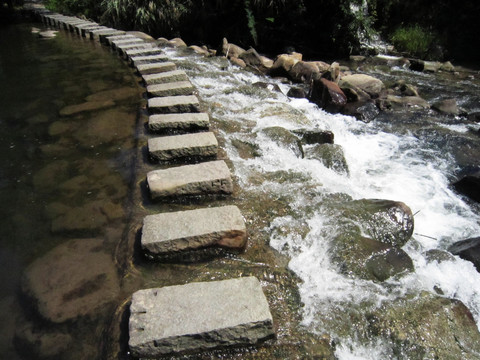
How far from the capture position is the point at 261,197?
8.00 feet

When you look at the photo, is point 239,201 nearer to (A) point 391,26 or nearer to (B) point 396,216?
(B) point 396,216

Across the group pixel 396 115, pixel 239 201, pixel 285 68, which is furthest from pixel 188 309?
pixel 285 68

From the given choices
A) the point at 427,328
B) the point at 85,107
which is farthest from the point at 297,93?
the point at 427,328

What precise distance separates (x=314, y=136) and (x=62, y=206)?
2580mm

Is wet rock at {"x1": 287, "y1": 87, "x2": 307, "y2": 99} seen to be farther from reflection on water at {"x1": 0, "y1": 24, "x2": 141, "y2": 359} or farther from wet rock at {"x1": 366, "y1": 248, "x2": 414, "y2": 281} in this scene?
wet rock at {"x1": 366, "y1": 248, "x2": 414, "y2": 281}

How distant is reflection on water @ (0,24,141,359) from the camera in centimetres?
151

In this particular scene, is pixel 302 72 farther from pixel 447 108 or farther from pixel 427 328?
pixel 427 328

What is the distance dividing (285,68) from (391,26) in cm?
646

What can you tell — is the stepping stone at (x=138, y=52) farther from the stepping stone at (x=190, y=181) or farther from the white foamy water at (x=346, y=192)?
the stepping stone at (x=190, y=181)

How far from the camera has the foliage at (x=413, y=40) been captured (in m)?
9.76

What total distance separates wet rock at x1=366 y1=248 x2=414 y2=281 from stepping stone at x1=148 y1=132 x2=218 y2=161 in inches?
55.4

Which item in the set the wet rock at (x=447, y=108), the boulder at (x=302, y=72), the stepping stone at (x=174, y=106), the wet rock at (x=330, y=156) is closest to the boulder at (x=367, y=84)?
the boulder at (x=302, y=72)

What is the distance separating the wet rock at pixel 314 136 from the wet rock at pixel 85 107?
6.74 ft

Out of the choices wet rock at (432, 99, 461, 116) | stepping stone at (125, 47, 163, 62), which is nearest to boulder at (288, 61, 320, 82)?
wet rock at (432, 99, 461, 116)
